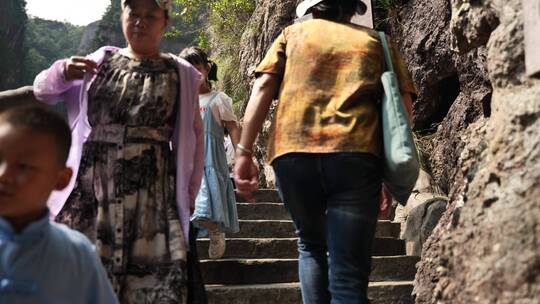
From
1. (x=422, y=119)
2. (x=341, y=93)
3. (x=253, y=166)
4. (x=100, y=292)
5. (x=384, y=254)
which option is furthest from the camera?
(x=422, y=119)

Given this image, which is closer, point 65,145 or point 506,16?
point 65,145

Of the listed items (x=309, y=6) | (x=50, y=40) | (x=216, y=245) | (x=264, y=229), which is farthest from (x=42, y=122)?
(x=50, y=40)

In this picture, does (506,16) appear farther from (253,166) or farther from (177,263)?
(177,263)

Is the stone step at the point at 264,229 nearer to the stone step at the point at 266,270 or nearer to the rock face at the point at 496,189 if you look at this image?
the stone step at the point at 266,270

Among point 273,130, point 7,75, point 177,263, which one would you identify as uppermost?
point 273,130

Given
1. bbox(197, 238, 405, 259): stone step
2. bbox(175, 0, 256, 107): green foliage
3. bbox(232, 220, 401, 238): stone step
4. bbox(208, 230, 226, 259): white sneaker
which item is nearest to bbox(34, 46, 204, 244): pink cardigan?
bbox(208, 230, 226, 259): white sneaker

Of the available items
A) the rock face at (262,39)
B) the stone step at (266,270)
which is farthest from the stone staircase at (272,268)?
the rock face at (262,39)

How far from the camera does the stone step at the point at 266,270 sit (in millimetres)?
4703

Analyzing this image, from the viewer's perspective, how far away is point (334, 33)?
2596 mm

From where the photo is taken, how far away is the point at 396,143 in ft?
7.91

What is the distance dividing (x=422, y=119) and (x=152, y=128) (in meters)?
6.03

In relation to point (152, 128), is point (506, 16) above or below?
above

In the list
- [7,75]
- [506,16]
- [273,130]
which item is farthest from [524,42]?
[7,75]

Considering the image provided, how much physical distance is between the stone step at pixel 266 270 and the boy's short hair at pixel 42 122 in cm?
309
